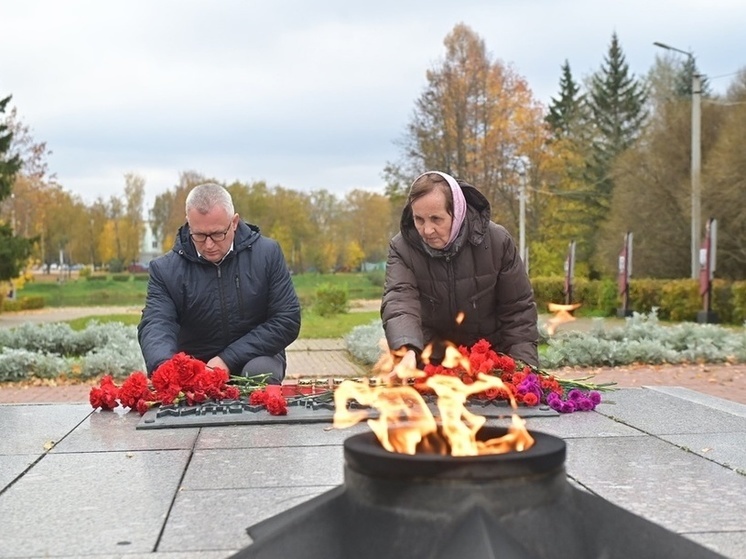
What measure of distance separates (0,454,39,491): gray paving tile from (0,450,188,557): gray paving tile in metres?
0.05

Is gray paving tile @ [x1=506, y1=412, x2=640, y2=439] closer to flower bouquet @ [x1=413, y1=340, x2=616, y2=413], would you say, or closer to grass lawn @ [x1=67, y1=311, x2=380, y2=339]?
flower bouquet @ [x1=413, y1=340, x2=616, y2=413]

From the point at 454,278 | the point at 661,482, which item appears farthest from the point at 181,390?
the point at 661,482

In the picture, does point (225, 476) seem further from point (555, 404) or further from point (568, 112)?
point (568, 112)

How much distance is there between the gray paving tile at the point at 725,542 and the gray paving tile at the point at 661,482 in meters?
0.04

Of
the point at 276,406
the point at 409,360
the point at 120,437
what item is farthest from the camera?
the point at 276,406

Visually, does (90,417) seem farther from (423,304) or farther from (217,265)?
(423,304)

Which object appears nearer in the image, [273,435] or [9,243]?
[273,435]

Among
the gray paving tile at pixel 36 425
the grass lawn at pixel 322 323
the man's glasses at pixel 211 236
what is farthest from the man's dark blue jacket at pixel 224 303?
the grass lawn at pixel 322 323

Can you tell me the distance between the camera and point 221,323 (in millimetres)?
5258

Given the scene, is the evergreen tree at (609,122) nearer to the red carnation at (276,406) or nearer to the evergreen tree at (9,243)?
the evergreen tree at (9,243)

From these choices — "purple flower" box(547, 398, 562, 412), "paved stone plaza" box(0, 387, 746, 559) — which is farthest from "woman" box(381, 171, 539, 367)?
"paved stone plaza" box(0, 387, 746, 559)

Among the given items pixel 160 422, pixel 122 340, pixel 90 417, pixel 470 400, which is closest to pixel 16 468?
pixel 160 422

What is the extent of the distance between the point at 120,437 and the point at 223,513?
54.1 inches

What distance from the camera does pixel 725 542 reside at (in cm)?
256
